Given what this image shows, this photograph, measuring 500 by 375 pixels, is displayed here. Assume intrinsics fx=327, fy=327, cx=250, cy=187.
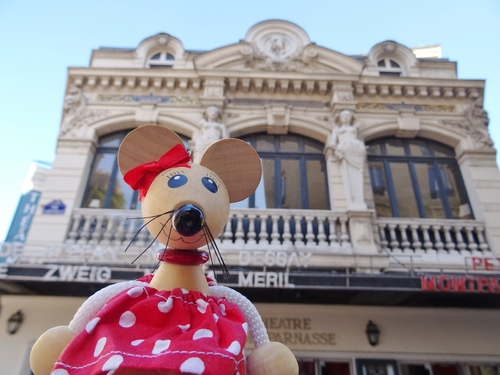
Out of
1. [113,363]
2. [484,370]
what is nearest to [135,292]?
[113,363]

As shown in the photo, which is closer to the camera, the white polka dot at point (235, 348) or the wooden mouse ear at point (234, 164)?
the white polka dot at point (235, 348)

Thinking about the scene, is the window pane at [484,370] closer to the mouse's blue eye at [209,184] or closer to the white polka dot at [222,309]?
the white polka dot at [222,309]

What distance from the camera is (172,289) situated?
1786mm

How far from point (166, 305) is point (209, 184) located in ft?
2.24

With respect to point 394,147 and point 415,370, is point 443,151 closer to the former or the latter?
point 394,147

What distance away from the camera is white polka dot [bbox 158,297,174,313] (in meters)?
1.61

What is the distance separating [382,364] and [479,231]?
10.8ft

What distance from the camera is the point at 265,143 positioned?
7707 mm

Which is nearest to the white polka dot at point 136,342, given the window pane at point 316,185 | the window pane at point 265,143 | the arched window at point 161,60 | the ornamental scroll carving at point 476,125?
the window pane at point 316,185

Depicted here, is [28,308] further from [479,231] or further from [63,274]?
[479,231]

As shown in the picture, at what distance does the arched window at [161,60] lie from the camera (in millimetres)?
8680

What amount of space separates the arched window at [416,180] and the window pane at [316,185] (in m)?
1.10

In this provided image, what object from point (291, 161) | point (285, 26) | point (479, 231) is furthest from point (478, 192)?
point (285, 26)

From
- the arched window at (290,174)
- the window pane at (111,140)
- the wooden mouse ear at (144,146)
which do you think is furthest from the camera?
the window pane at (111,140)
